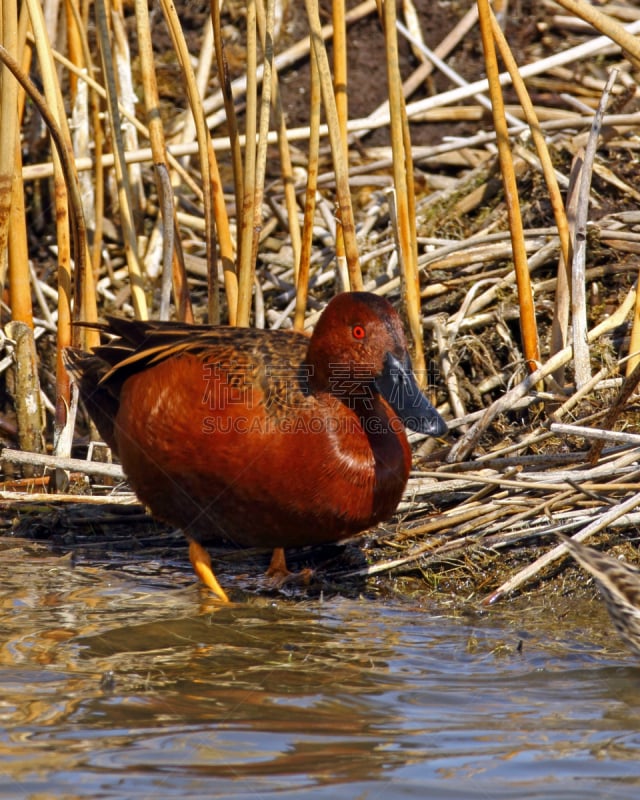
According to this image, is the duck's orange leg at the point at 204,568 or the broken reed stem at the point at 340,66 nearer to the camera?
the duck's orange leg at the point at 204,568

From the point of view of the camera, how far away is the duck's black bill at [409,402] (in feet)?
12.8

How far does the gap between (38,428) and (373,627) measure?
217cm

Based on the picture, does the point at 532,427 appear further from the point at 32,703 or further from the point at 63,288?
the point at 32,703

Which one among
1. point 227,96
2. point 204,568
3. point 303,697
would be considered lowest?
point 303,697

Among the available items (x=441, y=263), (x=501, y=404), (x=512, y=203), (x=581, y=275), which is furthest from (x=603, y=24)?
(x=441, y=263)

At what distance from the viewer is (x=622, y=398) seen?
4246 mm

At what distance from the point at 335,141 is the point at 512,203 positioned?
0.85 m

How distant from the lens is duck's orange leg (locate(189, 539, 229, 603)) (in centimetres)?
425

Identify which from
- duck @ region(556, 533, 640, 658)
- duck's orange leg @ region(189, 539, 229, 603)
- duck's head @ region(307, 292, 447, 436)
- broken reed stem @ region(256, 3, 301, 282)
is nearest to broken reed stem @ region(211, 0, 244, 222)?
broken reed stem @ region(256, 3, 301, 282)

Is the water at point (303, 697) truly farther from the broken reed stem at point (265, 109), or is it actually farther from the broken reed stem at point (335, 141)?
the broken reed stem at point (265, 109)

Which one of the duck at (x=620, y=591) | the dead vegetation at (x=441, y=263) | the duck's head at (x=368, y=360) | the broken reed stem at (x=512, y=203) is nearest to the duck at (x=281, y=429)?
the duck's head at (x=368, y=360)

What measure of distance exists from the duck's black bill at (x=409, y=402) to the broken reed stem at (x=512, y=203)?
1176mm

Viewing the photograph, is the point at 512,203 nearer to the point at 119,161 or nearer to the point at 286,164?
the point at 286,164

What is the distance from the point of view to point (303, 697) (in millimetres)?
3180
